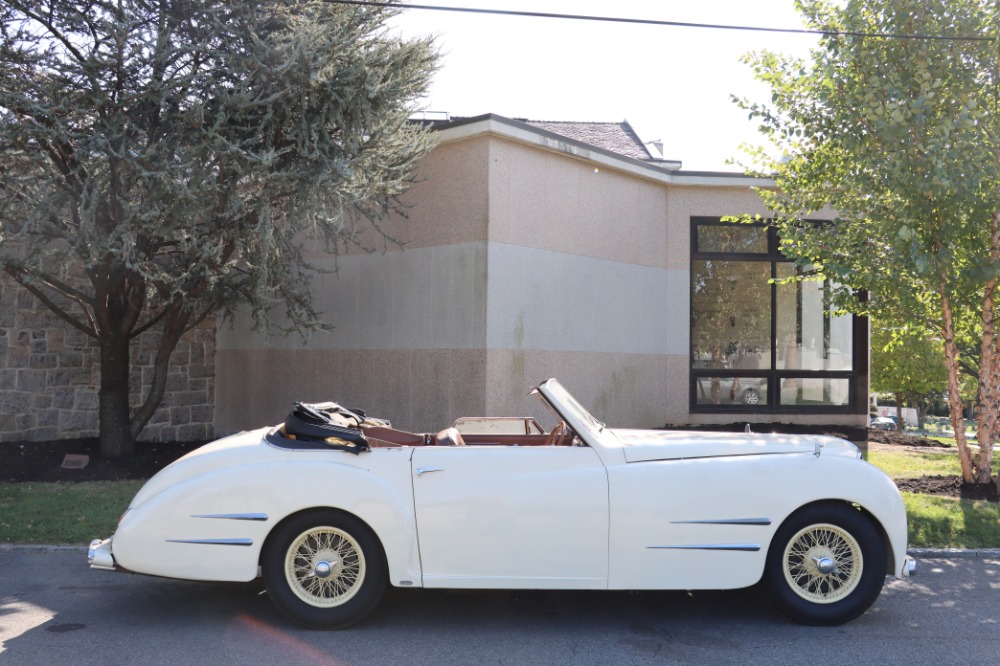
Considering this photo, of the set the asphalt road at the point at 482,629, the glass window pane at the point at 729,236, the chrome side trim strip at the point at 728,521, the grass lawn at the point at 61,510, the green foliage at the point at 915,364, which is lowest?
the asphalt road at the point at 482,629

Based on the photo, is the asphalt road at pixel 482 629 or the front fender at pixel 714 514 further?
the front fender at pixel 714 514

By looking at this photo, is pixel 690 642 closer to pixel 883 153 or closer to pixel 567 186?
pixel 883 153

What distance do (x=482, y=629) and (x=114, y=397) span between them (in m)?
8.05

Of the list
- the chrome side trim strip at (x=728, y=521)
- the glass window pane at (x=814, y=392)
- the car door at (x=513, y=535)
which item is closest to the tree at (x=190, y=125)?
the car door at (x=513, y=535)

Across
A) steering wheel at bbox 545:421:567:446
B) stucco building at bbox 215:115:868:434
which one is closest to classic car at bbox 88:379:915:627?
steering wheel at bbox 545:421:567:446

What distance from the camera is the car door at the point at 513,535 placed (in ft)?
16.4

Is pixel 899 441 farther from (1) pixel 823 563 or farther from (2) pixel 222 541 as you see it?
(2) pixel 222 541

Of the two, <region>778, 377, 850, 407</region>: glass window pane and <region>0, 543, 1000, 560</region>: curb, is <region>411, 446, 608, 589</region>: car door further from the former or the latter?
<region>778, 377, 850, 407</region>: glass window pane

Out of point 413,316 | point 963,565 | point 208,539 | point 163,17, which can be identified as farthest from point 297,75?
point 963,565

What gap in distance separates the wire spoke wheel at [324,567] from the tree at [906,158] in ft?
20.3

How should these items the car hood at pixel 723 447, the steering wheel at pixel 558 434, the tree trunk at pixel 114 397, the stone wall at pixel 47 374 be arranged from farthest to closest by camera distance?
the stone wall at pixel 47 374, the tree trunk at pixel 114 397, the steering wheel at pixel 558 434, the car hood at pixel 723 447

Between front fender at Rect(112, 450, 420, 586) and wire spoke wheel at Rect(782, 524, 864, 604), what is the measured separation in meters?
2.20

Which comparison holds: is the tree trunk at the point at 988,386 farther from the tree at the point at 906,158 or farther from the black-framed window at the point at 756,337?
Result: the black-framed window at the point at 756,337

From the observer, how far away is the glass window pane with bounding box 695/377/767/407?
555 inches
